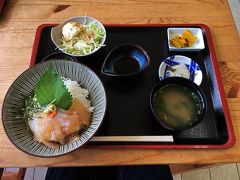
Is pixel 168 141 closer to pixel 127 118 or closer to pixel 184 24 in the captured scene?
pixel 127 118

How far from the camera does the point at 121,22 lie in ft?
3.92

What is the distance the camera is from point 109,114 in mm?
953

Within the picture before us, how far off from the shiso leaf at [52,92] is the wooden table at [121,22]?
20 cm

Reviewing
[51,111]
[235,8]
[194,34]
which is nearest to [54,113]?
[51,111]

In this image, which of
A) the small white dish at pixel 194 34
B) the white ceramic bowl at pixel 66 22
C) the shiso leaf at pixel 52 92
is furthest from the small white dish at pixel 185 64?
the shiso leaf at pixel 52 92

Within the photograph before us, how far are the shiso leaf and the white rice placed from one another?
5 cm

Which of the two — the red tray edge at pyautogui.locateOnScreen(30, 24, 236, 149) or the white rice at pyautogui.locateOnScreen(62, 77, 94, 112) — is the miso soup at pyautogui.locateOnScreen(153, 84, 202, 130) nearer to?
the red tray edge at pyautogui.locateOnScreen(30, 24, 236, 149)

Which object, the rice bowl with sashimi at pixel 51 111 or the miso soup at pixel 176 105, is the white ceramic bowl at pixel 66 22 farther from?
the miso soup at pixel 176 105

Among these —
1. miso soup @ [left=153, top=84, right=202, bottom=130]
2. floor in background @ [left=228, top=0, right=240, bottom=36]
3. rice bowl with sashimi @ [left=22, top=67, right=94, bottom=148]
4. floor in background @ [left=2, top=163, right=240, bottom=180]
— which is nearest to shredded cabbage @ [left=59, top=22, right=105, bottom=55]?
rice bowl with sashimi @ [left=22, top=67, right=94, bottom=148]

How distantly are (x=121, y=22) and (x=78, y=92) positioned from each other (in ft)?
1.60

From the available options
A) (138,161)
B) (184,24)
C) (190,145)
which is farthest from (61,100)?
(184,24)

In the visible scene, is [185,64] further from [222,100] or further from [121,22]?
[121,22]

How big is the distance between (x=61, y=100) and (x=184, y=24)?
0.72 metres

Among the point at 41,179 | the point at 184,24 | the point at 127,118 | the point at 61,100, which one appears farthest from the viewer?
the point at 41,179
